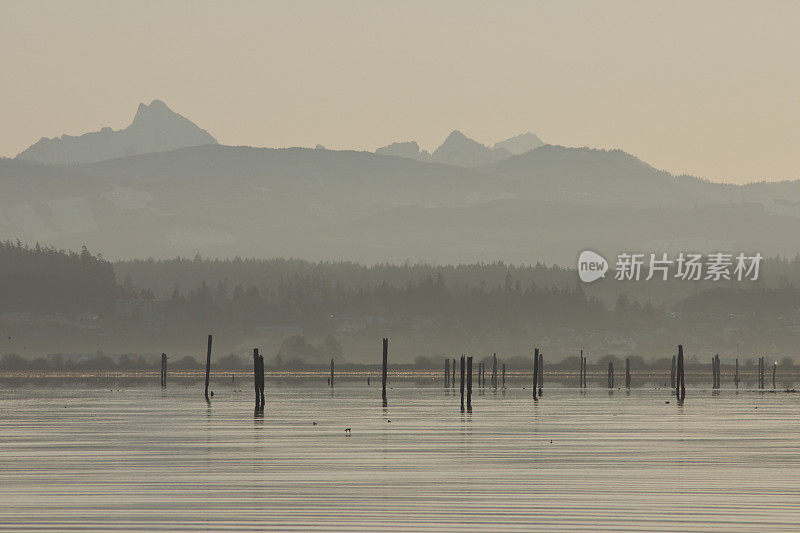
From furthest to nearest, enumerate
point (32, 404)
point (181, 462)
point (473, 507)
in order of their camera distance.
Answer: point (32, 404) < point (181, 462) < point (473, 507)

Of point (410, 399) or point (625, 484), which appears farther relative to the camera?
point (410, 399)

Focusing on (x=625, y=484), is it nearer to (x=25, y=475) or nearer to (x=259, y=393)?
(x=25, y=475)

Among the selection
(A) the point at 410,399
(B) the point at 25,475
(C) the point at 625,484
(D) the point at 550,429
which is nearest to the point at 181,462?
(B) the point at 25,475

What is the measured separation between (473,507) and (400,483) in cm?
625

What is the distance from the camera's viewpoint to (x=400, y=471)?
151 ft

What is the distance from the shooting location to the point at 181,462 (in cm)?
4962

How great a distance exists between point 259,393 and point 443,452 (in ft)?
141

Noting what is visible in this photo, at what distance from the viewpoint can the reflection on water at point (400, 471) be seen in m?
34.0

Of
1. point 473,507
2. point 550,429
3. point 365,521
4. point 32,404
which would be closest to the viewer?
point 365,521

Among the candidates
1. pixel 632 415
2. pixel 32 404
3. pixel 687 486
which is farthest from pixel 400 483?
pixel 32 404

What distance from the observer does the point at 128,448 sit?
56.6 meters

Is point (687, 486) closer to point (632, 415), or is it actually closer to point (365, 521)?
point (365, 521)

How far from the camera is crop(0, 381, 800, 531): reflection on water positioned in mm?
33969

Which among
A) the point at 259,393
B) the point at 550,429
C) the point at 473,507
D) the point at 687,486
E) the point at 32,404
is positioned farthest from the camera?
the point at 32,404
